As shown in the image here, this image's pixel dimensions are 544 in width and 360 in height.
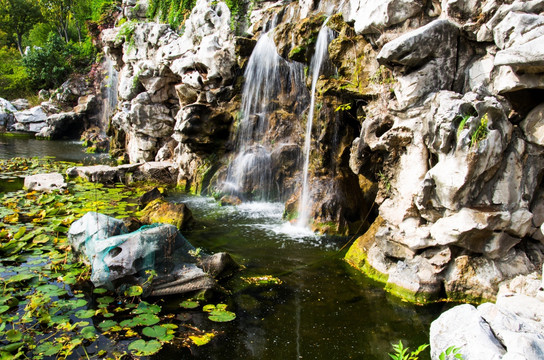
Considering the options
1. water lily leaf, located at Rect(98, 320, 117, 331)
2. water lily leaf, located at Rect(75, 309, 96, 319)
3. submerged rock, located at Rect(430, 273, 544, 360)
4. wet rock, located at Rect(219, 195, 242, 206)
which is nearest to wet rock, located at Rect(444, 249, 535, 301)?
submerged rock, located at Rect(430, 273, 544, 360)

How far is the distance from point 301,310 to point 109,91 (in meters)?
25.4

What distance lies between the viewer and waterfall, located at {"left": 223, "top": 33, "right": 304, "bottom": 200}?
40.3ft

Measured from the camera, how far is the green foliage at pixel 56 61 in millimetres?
31625

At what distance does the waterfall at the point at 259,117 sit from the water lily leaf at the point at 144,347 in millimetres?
8167

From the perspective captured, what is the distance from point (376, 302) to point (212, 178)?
8.85 metres

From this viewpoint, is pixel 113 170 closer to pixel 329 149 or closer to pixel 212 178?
pixel 212 178

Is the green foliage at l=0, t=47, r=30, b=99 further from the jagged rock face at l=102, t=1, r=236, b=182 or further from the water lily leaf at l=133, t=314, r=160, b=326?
the water lily leaf at l=133, t=314, r=160, b=326

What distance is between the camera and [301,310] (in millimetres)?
5402

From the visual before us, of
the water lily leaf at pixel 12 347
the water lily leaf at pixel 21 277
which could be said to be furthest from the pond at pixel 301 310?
the water lily leaf at pixel 21 277

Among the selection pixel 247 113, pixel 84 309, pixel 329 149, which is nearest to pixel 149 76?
pixel 247 113

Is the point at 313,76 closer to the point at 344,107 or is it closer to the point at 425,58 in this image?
the point at 344,107

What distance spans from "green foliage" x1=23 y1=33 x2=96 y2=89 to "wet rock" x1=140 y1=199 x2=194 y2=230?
2827 centimetres

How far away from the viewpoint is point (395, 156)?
22.9ft

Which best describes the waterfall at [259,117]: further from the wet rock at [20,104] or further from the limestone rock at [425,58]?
the wet rock at [20,104]
